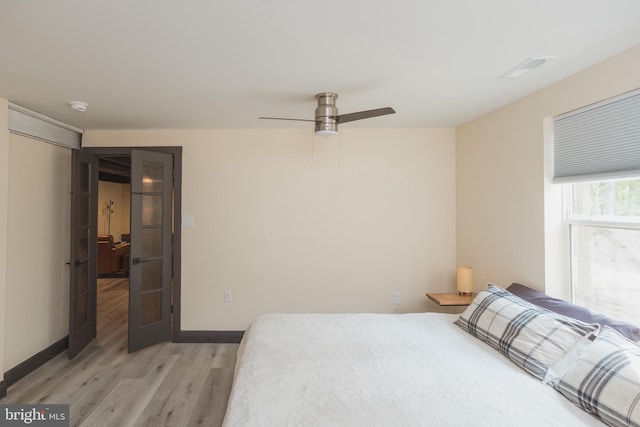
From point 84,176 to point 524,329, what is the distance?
415 centimetres

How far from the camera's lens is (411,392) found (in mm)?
1487

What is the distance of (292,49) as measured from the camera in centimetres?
179

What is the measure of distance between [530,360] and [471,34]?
1749mm

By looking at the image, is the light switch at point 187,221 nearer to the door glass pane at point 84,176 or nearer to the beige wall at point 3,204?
the door glass pane at point 84,176

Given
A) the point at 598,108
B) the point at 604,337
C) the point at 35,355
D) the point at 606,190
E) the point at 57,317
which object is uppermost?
the point at 598,108

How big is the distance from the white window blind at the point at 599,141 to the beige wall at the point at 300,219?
1384 millimetres

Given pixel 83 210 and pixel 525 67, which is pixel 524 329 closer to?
pixel 525 67

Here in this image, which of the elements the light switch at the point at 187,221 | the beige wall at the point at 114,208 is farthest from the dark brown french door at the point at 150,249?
the beige wall at the point at 114,208

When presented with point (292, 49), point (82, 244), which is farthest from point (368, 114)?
point (82, 244)

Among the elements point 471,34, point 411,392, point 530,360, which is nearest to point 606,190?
point 530,360

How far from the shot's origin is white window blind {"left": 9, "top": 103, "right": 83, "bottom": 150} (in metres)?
2.71

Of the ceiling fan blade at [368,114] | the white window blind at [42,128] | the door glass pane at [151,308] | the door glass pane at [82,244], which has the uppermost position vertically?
the white window blind at [42,128]

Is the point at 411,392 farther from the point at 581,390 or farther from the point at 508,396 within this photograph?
the point at 581,390

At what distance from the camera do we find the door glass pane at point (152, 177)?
11.0 feet
